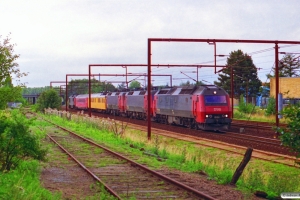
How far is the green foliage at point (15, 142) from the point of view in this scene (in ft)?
46.9

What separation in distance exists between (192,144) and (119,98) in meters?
37.1

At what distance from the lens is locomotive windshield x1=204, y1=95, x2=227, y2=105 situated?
1342 inches

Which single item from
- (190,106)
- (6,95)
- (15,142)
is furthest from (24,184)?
(190,106)

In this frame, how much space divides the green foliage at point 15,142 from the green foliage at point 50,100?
5418 cm

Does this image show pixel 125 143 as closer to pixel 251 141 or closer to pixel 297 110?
pixel 251 141

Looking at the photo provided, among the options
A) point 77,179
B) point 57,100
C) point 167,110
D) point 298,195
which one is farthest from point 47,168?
point 57,100

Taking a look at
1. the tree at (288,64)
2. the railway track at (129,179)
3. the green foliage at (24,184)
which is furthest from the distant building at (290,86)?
the green foliage at (24,184)

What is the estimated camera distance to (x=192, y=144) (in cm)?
2605

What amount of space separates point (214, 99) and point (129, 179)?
20.9m

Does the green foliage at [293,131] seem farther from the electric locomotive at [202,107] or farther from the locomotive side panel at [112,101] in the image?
the locomotive side panel at [112,101]

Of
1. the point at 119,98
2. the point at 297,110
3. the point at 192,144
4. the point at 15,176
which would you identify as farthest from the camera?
the point at 119,98

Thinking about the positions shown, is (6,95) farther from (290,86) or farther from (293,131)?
(290,86)

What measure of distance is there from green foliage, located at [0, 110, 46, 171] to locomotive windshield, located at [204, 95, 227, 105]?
20.3m

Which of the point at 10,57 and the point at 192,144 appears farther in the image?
the point at 192,144
